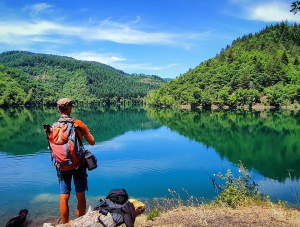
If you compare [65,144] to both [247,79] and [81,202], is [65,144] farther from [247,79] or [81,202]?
[247,79]

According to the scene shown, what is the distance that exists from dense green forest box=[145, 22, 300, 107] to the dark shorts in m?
79.8

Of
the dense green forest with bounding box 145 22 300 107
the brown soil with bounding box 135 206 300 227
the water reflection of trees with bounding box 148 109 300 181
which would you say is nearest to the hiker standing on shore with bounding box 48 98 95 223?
the brown soil with bounding box 135 206 300 227

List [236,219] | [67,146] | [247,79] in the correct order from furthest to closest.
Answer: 1. [247,79]
2. [236,219]
3. [67,146]

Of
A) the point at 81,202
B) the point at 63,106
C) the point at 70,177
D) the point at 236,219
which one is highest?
the point at 63,106

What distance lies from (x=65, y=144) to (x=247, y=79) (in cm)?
10263

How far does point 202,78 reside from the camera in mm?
128250

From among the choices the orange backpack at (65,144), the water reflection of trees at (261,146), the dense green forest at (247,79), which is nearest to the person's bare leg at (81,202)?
the orange backpack at (65,144)

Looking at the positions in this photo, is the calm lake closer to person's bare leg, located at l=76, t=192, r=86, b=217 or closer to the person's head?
person's bare leg, located at l=76, t=192, r=86, b=217

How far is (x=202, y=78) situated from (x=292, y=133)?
9305 cm

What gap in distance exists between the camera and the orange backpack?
4.63m

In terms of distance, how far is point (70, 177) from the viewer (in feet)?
16.7

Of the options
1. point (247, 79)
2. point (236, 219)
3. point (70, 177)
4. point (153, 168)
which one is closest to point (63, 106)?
point (70, 177)

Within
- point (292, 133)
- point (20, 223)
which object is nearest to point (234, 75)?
point (292, 133)

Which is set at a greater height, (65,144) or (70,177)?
(65,144)
